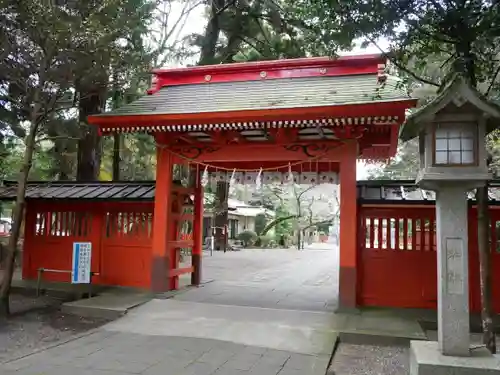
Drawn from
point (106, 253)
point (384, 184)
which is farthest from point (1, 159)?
point (384, 184)

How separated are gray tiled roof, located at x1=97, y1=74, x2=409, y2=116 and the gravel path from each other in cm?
401

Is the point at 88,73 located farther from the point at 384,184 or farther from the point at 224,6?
the point at 224,6

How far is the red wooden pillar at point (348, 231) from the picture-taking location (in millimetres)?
8141

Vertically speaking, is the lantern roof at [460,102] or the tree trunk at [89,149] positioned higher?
the tree trunk at [89,149]

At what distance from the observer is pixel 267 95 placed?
9.16 m

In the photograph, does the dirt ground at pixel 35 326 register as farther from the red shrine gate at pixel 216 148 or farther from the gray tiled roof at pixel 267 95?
the gray tiled roof at pixel 267 95

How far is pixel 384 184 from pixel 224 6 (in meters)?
10.7

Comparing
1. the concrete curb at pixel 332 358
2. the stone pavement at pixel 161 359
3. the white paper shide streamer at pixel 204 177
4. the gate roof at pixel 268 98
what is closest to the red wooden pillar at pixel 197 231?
the white paper shide streamer at pixel 204 177

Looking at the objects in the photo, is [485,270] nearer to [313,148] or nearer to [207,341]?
[207,341]

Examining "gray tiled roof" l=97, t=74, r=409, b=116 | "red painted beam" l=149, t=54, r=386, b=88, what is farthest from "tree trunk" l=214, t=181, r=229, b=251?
"gray tiled roof" l=97, t=74, r=409, b=116

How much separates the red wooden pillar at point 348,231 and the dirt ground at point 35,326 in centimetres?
440

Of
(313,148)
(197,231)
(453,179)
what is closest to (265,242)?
(197,231)

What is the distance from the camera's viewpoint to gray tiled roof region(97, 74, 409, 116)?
816 centimetres

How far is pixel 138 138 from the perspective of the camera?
16.6 meters
